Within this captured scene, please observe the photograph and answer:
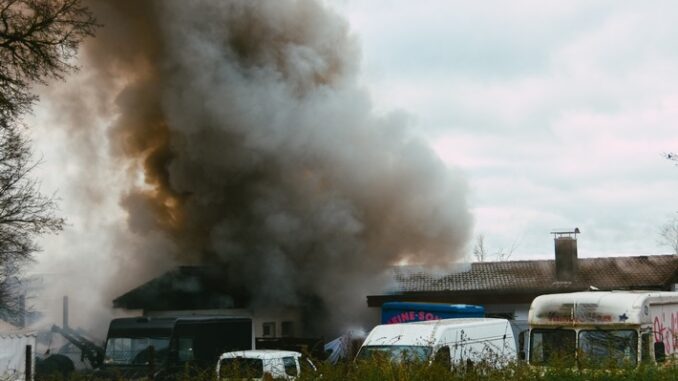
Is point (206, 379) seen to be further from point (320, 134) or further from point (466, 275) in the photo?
point (466, 275)

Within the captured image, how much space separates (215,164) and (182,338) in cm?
968

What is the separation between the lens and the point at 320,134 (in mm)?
31875

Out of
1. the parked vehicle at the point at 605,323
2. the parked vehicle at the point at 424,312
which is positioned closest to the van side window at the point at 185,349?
the parked vehicle at the point at 424,312

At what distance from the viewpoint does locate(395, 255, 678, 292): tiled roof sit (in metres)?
38.4

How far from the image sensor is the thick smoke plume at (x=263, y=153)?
31.5 metres

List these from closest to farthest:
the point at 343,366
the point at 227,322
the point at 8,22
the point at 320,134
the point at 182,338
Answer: the point at 343,366 < the point at 8,22 < the point at 182,338 < the point at 227,322 < the point at 320,134

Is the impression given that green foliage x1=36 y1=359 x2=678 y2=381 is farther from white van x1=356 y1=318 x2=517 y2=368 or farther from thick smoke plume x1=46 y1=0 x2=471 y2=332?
thick smoke plume x1=46 y1=0 x2=471 y2=332

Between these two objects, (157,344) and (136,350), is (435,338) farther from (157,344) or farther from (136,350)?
(136,350)

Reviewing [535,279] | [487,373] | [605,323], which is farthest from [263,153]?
[487,373]

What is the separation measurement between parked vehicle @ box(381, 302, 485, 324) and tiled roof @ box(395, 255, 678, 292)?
1142cm

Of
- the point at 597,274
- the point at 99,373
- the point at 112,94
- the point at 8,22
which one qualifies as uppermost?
the point at 112,94

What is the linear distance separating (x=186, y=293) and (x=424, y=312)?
10141 millimetres

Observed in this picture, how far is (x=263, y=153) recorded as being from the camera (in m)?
32.1

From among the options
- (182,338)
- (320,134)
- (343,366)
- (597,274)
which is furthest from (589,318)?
(597,274)
